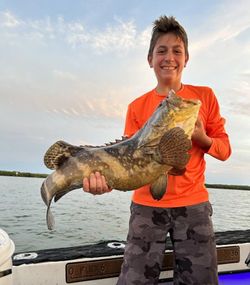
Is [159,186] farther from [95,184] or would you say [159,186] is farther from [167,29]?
[167,29]

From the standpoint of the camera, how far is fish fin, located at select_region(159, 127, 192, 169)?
107 inches

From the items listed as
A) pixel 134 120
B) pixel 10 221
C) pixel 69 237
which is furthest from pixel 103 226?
pixel 134 120

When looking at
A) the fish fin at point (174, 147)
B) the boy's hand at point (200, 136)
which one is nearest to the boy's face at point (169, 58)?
the boy's hand at point (200, 136)

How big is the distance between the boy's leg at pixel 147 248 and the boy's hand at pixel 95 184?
87cm

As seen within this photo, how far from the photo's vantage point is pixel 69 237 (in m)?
14.3

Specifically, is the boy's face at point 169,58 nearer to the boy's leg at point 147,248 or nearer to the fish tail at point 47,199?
the boy's leg at point 147,248

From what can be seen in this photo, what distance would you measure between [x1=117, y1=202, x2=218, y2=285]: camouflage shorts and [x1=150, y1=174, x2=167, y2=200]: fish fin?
0.68m

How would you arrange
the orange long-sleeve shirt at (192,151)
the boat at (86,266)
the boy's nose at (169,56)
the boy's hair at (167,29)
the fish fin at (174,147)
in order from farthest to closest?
the boat at (86,266) < the boy's hair at (167,29) < the boy's nose at (169,56) < the orange long-sleeve shirt at (192,151) < the fish fin at (174,147)

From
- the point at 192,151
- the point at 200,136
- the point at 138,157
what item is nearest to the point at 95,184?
the point at 138,157

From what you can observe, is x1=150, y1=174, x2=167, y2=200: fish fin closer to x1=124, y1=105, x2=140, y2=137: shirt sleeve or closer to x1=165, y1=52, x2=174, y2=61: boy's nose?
x1=124, y1=105, x2=140, y2=137: shirt sleeve

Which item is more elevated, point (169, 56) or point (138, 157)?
point (169, 56)

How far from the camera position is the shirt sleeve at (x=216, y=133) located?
3445 mm

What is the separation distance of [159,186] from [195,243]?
38.5 inches

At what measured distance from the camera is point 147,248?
3.58 metres
